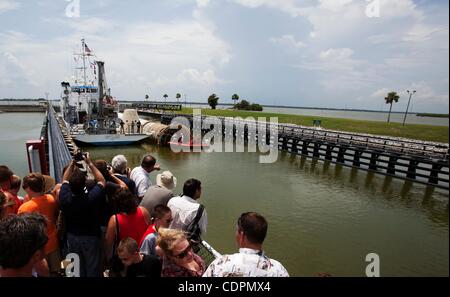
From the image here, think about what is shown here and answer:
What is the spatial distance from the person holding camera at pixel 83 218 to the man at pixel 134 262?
3.56 feet

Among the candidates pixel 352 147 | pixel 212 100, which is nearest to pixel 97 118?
pixel 352 147

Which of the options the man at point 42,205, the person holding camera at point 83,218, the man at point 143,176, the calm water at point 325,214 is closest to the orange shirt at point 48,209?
the man at point 42,205

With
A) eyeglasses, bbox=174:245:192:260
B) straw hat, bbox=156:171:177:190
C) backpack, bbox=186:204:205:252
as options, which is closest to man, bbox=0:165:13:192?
straw hat, bbox=156:171:177:190

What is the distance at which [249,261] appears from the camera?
219cm

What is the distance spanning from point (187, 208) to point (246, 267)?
6.31ft

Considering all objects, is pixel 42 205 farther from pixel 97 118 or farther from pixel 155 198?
pixel 97 118

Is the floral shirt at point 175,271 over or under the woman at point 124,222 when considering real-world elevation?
under

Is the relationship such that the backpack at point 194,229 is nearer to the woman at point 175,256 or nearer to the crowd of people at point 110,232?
the crowd of people at point 110,232

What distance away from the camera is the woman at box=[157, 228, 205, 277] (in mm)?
2791

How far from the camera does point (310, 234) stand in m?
9.70

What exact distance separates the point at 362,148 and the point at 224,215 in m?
15.1

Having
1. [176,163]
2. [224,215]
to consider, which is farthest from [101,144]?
[224,215]

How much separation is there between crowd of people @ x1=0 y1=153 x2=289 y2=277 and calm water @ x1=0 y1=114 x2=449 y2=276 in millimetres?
1398

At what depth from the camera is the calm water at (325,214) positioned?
24.9 feet
